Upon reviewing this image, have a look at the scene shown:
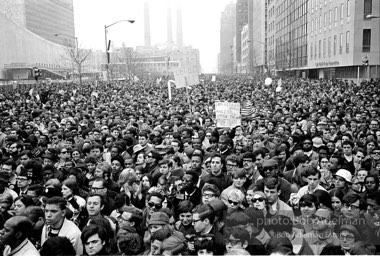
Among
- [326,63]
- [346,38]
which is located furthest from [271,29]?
[346,38]

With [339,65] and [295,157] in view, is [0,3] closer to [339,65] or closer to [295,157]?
[339,65]

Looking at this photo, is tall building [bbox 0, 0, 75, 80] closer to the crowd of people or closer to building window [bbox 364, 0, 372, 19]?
building window [bbox 364, 0, 372, 19]

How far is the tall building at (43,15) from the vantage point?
115250 mm

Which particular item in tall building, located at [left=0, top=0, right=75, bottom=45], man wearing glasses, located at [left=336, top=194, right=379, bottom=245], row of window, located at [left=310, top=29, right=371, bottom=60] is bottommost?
man wearing glasses, located at [left=336, top=194, right=379, bottom=245]

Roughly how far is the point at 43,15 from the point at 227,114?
128576mm

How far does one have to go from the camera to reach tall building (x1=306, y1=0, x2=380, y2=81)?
4088 cm

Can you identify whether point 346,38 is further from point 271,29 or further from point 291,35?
point 271,29

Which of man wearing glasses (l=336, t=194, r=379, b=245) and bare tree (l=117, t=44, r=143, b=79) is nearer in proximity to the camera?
man wearing glasses (l=336, t=194, r=379, b=245)

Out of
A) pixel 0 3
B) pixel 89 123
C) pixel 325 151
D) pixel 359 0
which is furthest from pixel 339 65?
pixel 0 3

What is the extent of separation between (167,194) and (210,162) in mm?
1467

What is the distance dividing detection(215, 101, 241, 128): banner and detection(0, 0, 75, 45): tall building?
84.9 meters

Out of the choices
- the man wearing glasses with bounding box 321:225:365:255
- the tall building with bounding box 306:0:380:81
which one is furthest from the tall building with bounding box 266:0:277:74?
the man wearing glasses with bounding box 321:225:365:255

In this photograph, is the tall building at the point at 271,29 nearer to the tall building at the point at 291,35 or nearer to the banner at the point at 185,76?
the tall building at the point at 291,35

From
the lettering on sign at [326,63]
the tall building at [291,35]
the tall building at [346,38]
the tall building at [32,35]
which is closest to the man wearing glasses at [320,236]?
the tall building at [346,38]
